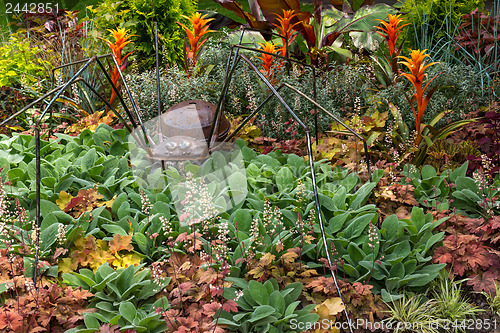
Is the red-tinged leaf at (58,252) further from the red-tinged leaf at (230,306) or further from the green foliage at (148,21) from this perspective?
the green foliage at (148,21)

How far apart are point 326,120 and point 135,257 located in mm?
2257

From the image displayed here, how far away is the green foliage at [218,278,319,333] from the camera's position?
63.7 inches

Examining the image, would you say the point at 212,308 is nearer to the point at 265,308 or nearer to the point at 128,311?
the point at 265,308

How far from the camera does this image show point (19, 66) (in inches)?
173

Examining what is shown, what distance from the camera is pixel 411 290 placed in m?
1.90

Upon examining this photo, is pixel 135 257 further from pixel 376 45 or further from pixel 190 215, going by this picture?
pixel 376 45

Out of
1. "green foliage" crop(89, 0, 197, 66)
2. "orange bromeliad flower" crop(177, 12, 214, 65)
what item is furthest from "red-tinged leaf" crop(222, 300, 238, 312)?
"green foliage" crop(89, 0, 197, 66)

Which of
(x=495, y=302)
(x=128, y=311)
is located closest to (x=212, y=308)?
(x=128, y=311)

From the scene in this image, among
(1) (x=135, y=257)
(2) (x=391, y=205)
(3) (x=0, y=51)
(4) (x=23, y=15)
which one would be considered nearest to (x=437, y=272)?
(2) (x=391, y=205)

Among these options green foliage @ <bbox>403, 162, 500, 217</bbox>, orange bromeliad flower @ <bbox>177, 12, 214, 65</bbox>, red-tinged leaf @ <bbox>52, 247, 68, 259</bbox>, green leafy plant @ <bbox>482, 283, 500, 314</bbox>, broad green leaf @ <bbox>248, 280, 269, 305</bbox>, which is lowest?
green leafy plant @ <bbox>482, 283, 500, 314</bbox>

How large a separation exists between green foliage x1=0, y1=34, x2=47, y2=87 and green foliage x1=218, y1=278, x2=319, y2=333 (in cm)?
345

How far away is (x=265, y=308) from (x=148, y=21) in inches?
165

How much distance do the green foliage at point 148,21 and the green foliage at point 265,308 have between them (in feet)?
12.2

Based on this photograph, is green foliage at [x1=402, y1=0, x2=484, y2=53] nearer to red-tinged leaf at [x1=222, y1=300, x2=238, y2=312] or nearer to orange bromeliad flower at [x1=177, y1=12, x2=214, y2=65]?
orange bromeliad flower at [x1=177, y1=12, x2=214, y2=65]
